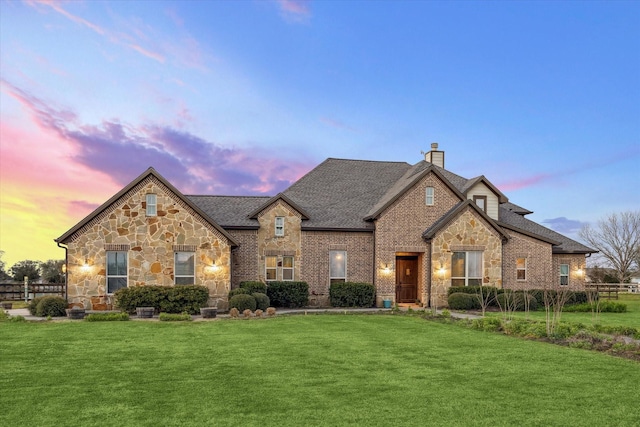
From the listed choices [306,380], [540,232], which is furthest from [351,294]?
[306,380]

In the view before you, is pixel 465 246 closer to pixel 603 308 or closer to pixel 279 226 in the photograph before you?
pixel 603 308

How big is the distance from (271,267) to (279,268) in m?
0.42

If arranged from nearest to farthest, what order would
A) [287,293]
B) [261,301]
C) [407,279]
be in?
[261,301]
[287,293]
[407,279]

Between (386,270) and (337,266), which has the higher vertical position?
(337,266)

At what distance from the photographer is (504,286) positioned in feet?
95.8

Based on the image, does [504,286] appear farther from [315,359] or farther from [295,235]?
[315,359]

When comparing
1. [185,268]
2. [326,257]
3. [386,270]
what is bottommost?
[386,270]

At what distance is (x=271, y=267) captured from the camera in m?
27.6

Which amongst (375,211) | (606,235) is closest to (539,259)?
(375,211)

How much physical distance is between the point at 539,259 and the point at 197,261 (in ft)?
61.5

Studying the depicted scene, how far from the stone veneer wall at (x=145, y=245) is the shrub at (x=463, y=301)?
10906mm

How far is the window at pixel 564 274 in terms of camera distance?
3072 centimetres

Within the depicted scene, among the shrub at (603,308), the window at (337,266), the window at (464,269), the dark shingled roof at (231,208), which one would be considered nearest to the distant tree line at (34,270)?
the dark shingled roof at (231,208)

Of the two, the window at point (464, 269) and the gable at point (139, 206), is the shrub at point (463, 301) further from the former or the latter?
the gable at point (139, 206)
